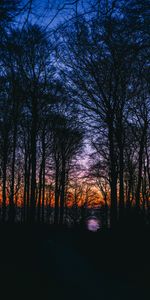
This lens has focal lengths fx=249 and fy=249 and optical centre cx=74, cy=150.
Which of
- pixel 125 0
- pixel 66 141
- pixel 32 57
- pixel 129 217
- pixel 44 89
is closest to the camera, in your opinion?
pixel 125 0

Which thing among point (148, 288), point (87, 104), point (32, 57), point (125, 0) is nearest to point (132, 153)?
point (87, 104)

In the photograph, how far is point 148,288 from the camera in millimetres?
6305

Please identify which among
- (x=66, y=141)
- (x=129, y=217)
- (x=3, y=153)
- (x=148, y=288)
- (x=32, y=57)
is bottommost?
(x=148, y=288)

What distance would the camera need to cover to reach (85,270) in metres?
7.86

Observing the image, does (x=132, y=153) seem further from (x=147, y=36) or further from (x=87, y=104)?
(x=147, y=36)

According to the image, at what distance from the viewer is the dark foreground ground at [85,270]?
18.6 ft

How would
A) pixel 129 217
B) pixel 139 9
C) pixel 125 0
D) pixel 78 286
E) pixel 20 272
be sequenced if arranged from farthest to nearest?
pixel 129 217, pixel 20 272, pixel 78 286, pixel 139 9, pixel 125 0

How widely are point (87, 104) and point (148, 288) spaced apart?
10.7 metres

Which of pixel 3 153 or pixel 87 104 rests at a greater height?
pixel 87 104

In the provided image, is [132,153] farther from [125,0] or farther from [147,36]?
[125,0]

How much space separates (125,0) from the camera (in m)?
4.84

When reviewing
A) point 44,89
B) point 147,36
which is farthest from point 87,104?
point 147,36

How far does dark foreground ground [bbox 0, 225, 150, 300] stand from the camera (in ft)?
18.6

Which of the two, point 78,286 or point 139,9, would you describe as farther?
point 78,286
